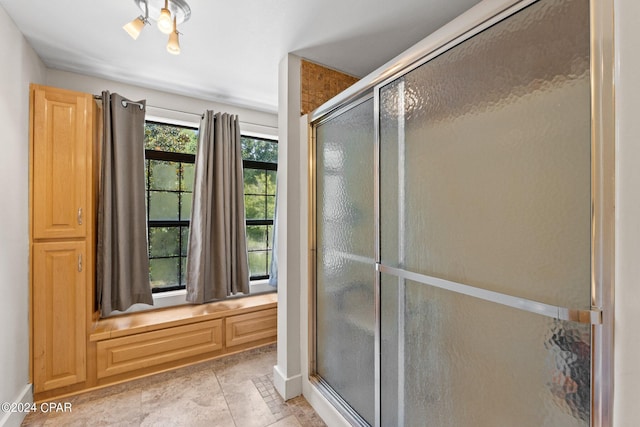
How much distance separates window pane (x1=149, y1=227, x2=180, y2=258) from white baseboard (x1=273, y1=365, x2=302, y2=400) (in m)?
1.67

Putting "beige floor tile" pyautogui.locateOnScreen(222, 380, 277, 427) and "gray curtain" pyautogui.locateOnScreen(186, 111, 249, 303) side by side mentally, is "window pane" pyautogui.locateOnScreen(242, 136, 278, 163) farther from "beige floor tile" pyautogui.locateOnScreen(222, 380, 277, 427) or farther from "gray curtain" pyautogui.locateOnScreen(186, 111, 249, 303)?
"beige floor tile" pyautogui.locateOnScreen(222, 380, 277, 427)

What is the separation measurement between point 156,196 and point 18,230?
1126 millimetres

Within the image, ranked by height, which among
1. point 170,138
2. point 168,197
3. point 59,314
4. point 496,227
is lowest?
point 59,314

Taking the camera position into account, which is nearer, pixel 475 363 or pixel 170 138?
pixel 475 363

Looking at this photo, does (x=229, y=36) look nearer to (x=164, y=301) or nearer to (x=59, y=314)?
(x=59, y=314)

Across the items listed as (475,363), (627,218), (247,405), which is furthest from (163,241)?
(627,218)

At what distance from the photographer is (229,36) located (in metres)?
1.84

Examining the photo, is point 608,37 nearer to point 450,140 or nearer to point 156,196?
point 450,140

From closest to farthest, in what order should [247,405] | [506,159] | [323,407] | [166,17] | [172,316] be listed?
[506,159]
[166,17]
[323,407]
[247,405]
[172,316]

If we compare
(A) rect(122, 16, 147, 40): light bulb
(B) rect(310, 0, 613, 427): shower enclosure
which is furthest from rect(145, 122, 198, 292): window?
(B) rect(310, 0, 613, 427): shower enclosure

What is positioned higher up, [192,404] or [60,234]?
[60,234]

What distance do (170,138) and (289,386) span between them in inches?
99.4

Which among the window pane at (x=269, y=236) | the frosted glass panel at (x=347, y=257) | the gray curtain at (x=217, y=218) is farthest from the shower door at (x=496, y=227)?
the window pane at (x=269, y=236)

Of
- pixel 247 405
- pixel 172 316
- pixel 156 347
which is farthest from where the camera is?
pixel 172 316
